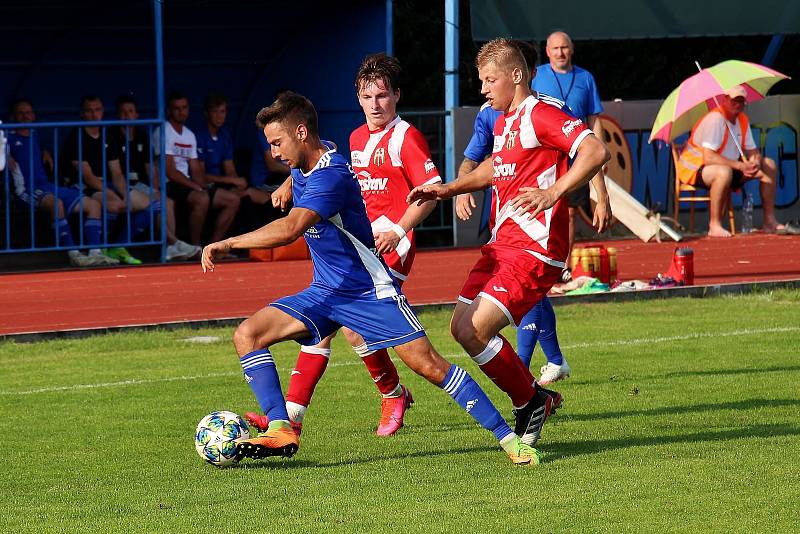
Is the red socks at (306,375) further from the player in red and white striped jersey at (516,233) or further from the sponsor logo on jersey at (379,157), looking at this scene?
the sponsor logo on jersey at (379,157)

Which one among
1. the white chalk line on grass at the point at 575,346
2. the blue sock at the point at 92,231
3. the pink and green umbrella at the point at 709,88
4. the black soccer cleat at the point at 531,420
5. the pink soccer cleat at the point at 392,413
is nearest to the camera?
the black soccer cleat at the point at 531,420

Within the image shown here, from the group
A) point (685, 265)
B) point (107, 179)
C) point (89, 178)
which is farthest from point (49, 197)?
point (685, 265)

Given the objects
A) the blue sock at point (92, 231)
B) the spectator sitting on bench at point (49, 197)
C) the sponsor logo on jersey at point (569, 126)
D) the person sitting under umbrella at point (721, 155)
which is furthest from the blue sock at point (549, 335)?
the person sitting under umbrella at point (721, 155)

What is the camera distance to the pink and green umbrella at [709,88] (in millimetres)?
18047

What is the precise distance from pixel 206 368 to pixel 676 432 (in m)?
3.99

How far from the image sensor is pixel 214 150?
59.8 feet

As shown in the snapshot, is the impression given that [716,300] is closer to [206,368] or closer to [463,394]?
[206,368]

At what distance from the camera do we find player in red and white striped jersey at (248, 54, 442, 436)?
8.30 m

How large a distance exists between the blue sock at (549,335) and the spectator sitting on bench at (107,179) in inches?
320

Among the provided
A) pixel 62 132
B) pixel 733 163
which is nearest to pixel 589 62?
pixel 733 163

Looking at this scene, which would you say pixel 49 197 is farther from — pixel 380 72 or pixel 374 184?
pixel 380 72

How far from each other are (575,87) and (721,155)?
23.5 feet

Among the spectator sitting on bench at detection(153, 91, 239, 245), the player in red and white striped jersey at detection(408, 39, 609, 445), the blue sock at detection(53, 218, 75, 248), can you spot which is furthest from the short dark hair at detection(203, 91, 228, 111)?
the player in red and white striped jersey at detection(408, 39, 609, 445)

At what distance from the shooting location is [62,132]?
1839 centimetres
